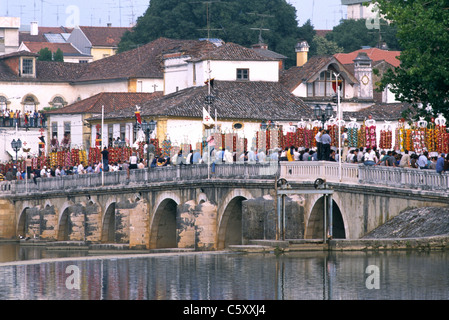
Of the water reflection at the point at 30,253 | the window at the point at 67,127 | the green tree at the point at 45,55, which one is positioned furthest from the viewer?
the green tree at the point at 45,55

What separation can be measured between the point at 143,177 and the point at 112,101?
34.5 m

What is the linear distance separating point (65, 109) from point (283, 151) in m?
47.5

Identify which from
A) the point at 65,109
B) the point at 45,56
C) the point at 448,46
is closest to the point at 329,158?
the point at 448,46

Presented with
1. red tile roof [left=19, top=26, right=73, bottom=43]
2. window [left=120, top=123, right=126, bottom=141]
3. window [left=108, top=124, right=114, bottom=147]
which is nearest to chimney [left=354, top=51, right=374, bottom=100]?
window [left=120, top=123, right=126, bottom=141]

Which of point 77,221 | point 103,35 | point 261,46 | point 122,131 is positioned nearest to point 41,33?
point 103,35

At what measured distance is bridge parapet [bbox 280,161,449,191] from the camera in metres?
45.7

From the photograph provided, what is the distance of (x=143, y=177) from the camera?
69562mm

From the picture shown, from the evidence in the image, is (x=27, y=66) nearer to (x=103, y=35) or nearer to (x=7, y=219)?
(x=7, y=219)

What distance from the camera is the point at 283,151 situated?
2468 inches

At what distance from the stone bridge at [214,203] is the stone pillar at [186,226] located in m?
0.05

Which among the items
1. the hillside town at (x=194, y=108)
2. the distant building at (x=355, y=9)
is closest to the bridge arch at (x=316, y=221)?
the hillside town at (x=194, y=108)

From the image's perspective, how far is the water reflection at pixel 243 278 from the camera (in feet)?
125

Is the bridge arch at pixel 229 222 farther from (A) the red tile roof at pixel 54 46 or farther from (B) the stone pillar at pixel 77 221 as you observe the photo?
(A) the red tile roof at pixel 54 46

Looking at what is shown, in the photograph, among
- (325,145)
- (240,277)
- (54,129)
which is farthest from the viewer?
(54,129)
